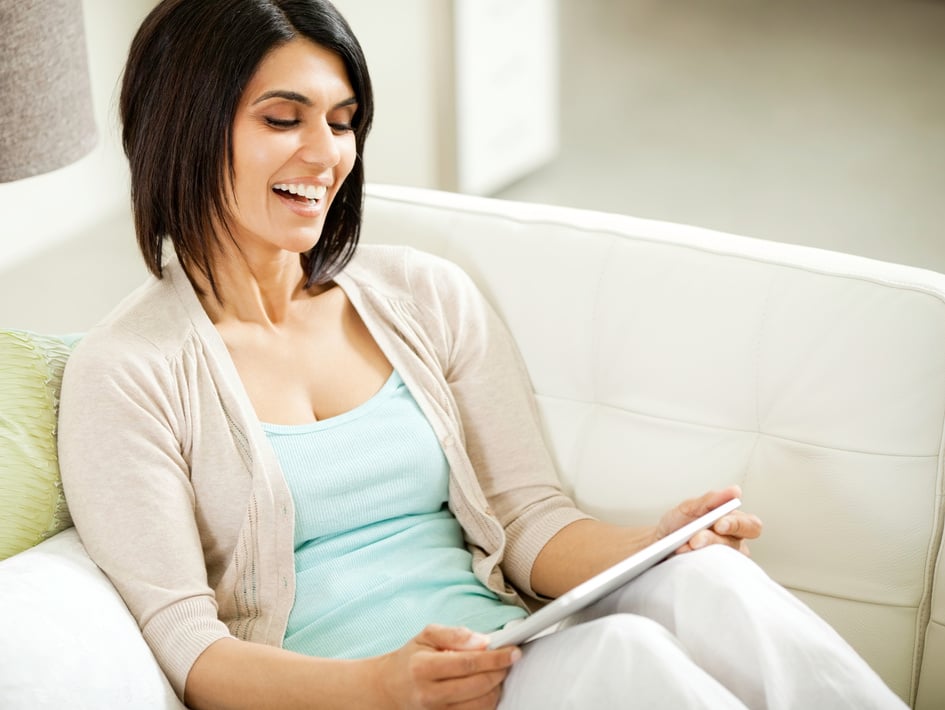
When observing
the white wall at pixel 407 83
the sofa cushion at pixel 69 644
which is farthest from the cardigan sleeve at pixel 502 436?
the white wall at pixel 407 83

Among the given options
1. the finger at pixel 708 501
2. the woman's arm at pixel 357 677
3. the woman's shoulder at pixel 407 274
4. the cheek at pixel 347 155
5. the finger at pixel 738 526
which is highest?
the cheek at pixel 347 155

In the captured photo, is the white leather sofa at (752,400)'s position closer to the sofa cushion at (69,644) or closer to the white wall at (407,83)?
the sofa cushion at (69,644)

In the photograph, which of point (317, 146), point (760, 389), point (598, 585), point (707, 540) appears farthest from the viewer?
point (760, 389)

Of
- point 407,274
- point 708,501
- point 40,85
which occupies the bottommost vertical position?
point 708,501

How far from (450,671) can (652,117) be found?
2.47 meters

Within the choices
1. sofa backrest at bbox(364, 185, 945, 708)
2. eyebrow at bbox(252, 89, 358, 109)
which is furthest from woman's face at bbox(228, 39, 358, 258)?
sofa backrest at bbox(364, 185, 945, 708)

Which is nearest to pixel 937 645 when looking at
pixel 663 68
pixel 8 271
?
pixel 8 271

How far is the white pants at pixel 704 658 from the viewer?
1039 millimetres

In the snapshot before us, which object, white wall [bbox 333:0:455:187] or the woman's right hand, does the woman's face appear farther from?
white wall [bbox 333:0:455:187]

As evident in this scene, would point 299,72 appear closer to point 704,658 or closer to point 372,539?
point 372,539

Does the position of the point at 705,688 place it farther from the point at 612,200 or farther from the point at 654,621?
the point at 612,200

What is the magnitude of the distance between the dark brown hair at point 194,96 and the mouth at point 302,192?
0.06 metres

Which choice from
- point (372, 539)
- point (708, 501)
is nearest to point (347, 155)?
point (372, 539)

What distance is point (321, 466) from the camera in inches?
52.6
